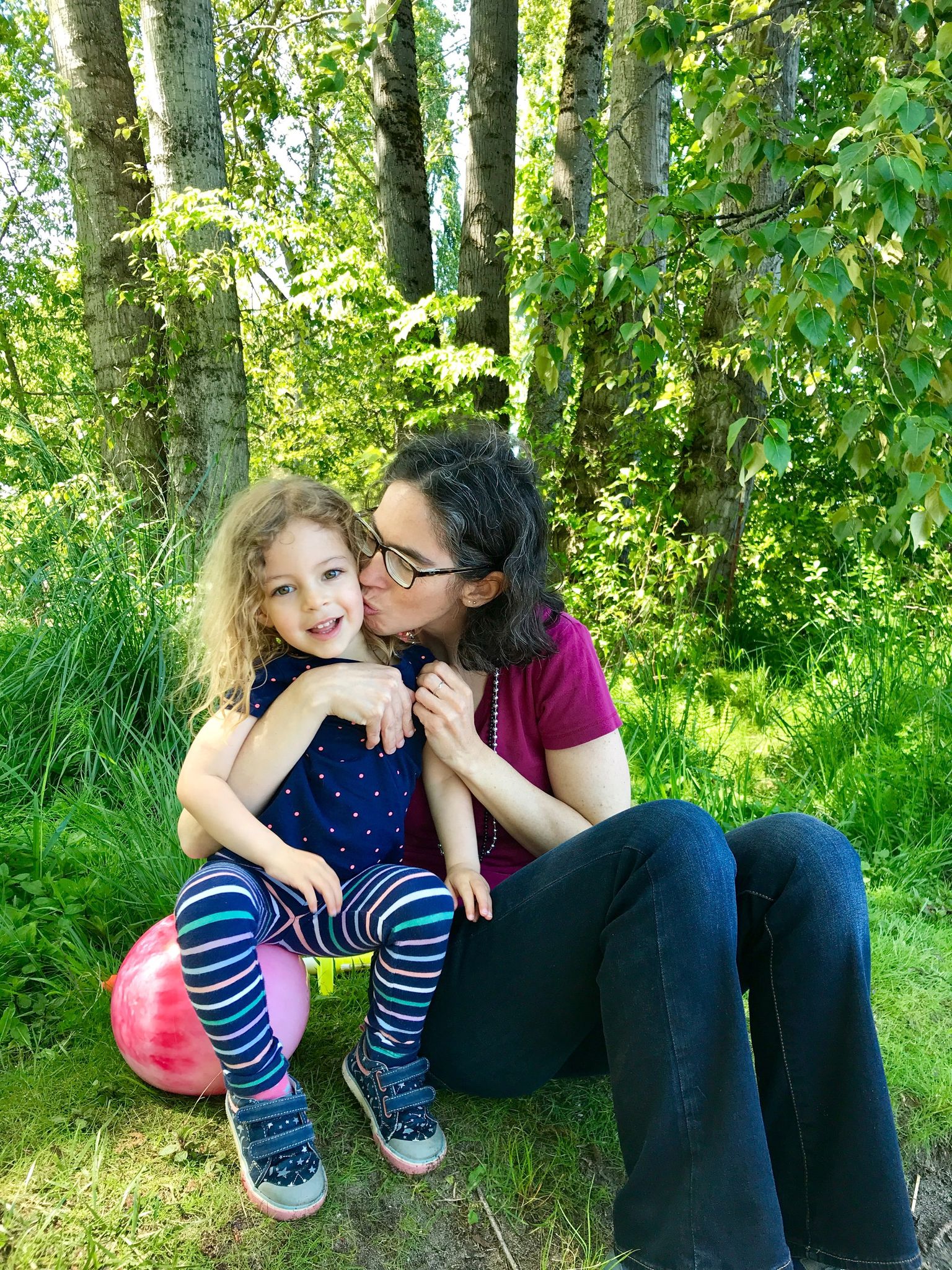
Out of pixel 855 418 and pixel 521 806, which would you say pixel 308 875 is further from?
pixel 855 418

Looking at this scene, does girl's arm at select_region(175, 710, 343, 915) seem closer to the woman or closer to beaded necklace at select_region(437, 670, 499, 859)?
the woman

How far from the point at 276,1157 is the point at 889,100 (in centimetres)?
206

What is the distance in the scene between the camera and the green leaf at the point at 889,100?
1557 millimetres

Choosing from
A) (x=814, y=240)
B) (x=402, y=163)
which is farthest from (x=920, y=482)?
(x=402, y=163)

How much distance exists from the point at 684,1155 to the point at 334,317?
488cm

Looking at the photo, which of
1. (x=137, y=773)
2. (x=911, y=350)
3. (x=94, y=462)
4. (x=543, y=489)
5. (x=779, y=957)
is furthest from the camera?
(x=543, y=489)

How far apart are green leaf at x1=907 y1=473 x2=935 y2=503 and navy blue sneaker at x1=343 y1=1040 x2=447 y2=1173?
58.4 inches

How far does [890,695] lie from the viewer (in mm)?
3668

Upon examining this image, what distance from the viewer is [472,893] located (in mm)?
1664

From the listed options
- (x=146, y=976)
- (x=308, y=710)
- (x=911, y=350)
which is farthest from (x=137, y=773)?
(x=911, y=350)

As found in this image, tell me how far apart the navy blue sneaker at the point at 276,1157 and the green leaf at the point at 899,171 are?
72.9 inches

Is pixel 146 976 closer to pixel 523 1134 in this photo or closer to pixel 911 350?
pixel 523 1134

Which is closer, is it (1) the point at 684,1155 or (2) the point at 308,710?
(1) the point at 684,1155

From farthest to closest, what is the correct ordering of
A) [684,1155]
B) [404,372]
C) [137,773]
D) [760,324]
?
[404,372] < [137,773] < [760,324] < [684,1155]
